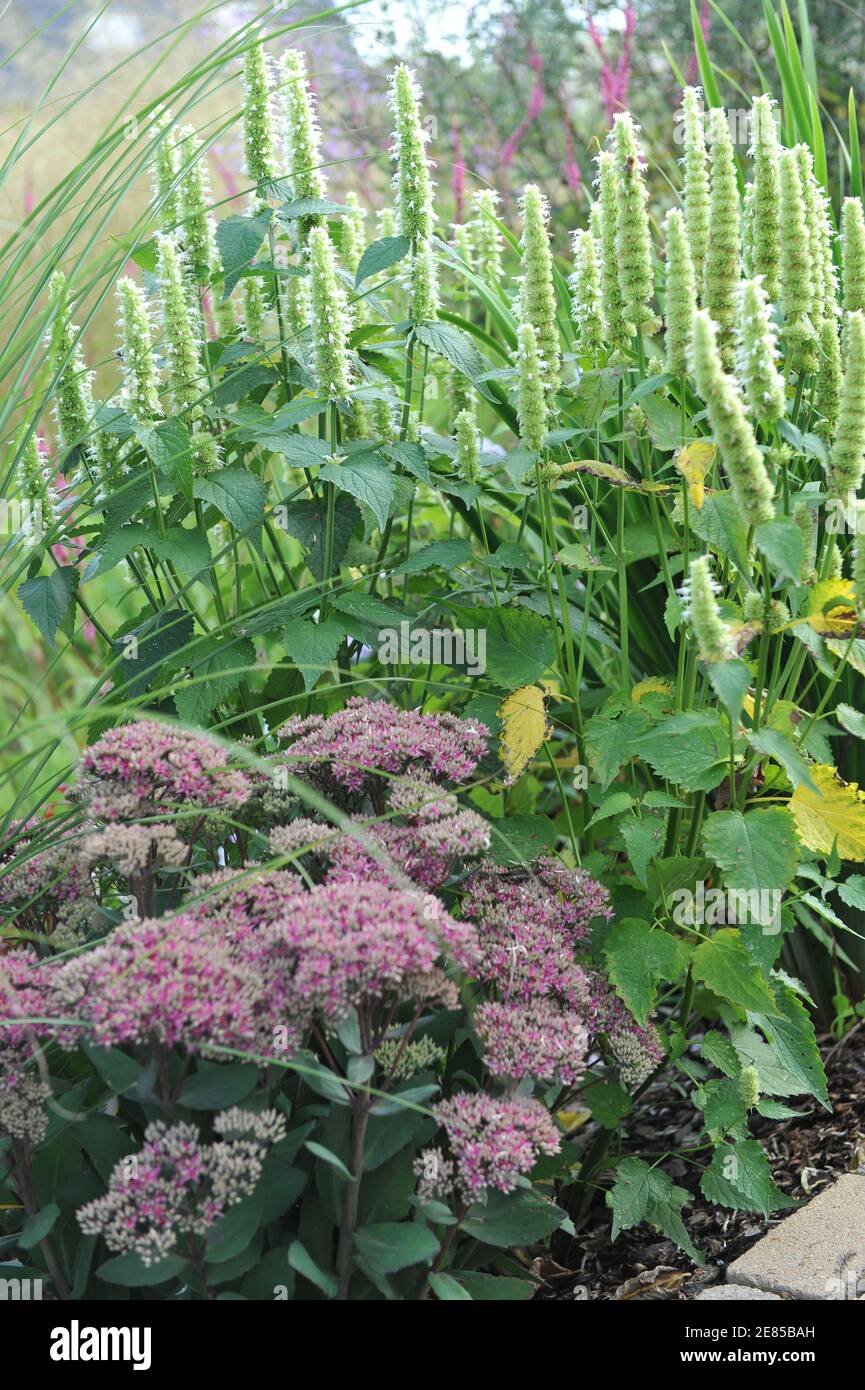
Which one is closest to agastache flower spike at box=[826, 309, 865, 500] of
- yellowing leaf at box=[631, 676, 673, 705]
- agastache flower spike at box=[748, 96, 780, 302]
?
agastache flower spike at box=[748, 96, 780, 302]

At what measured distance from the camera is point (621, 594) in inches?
85.7

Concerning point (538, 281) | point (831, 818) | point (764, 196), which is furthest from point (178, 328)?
point (831, 818)

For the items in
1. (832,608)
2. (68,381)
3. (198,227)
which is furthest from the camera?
(198,227)

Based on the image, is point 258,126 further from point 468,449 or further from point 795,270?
point 795,270

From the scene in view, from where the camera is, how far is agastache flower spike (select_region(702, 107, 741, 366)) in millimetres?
1901

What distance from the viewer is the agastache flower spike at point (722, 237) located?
1901mm

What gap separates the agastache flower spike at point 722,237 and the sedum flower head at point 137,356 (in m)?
0.92

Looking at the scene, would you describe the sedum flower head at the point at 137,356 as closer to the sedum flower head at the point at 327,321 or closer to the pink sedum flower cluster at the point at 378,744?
the sedum flower head at the point at 327,321

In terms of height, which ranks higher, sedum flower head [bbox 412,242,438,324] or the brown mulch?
sedum flower head [bbox 412,242,438,324]

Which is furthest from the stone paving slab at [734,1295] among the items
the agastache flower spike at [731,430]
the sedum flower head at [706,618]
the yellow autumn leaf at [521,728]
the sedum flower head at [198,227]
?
the sedum flower head at [198,227]

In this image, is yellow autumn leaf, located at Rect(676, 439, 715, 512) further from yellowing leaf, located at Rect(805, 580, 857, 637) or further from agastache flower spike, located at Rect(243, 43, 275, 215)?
agastache flower spike, located at Rect(243, 43, 275, 215)

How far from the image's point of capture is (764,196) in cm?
193

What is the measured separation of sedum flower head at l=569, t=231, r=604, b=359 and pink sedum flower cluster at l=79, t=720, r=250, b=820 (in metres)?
1.05

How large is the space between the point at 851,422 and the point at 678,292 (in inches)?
13.0
